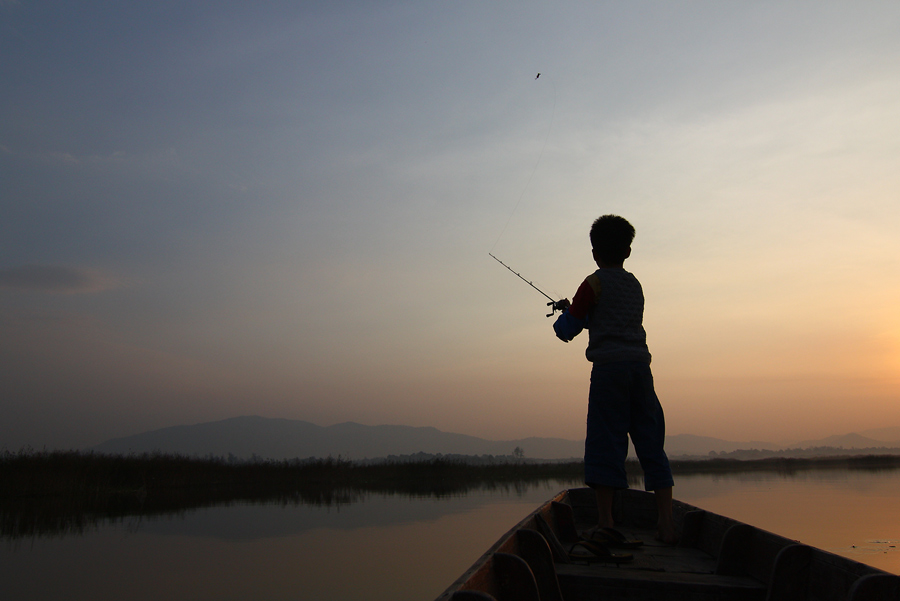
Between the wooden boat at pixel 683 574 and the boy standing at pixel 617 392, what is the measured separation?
12.7 inches

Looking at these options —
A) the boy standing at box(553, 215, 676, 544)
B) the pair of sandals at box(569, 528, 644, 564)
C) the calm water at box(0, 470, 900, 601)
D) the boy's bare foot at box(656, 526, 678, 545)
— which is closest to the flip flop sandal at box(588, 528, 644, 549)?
the pair of sandals at box(569, 528, 644, 564)

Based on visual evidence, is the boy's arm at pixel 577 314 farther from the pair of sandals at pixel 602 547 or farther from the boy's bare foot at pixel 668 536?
the boy's bare foot at pixel 668 536

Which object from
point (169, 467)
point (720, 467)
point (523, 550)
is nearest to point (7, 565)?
point (523, 550)

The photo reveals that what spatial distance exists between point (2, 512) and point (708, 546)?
14.3 meters

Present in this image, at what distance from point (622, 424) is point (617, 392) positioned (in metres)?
0.17

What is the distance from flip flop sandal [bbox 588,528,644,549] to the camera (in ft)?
8.58

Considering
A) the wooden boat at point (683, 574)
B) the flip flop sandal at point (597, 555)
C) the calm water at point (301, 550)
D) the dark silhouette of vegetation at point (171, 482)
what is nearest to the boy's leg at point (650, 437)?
the wooden boat at point (683, 574)

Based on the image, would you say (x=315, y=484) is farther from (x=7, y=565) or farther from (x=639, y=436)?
(x=639, y=436)

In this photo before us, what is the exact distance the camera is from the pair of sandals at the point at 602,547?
2.33 meters

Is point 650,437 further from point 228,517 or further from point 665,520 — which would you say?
point 228,517

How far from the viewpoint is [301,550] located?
736cm

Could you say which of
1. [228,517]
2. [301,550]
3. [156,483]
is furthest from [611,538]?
[156,483]

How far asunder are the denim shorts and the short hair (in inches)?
25.1

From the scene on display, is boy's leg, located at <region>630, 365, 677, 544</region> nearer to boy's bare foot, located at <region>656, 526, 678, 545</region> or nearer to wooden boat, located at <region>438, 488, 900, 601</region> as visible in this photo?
boy's bare foot, located at <region>656, 526, 678, 545</region>
